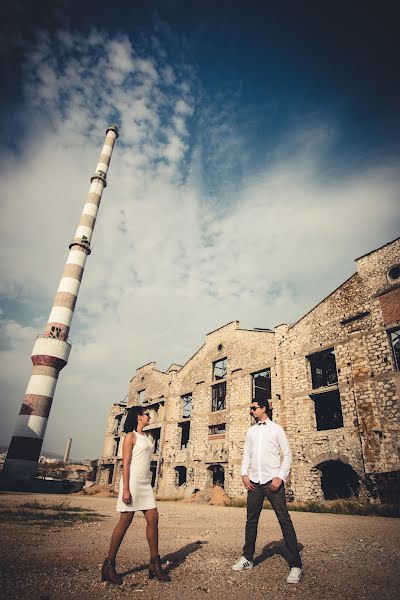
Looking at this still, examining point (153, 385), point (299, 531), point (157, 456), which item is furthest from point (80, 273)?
point (299, 531)

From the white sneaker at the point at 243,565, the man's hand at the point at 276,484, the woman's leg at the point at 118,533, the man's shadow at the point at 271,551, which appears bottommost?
the man's shadow at the point at 271,551

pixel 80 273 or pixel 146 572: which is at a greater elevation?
pixel 80 273

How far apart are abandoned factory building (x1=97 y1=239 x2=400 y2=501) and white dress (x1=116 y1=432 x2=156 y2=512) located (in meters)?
9.92

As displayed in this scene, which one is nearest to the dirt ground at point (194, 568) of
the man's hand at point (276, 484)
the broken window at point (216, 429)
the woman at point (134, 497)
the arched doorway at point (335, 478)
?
the woman at point (134, 497)

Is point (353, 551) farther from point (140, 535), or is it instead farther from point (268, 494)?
point (140, 535)

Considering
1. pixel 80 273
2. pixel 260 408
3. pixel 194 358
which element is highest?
pixel 80 273

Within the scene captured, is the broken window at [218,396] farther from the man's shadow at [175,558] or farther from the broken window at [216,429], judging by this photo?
the man's shadow at [175,558]

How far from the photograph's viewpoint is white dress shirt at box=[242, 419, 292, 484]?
307 cm

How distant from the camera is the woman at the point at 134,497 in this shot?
258 centimetres

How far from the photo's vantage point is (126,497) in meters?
2.74

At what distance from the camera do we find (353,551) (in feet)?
12.2

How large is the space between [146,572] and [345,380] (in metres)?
11.0

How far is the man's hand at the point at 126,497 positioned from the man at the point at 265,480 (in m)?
1.11

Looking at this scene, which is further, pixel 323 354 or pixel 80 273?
pixel 80 273
